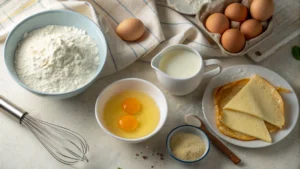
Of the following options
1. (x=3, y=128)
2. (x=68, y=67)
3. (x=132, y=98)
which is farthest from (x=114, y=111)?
(x=3, y=128)

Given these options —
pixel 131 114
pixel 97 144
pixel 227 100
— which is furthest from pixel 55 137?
pixel 227 100

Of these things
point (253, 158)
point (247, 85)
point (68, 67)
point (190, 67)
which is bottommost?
point (253, 158)

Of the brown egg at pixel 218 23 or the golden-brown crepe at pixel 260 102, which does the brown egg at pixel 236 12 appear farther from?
the golden-brown crepe at pixel 260 102

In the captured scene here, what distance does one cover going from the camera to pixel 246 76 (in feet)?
3.89

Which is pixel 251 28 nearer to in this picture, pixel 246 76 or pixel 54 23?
pixel 246 76

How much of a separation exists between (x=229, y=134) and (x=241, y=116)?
6 cm

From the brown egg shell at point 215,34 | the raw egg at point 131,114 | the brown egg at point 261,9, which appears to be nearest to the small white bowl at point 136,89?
the raw egg at point 131,114

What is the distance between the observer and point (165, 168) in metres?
1.05

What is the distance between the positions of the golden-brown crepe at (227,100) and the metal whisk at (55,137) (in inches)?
14.9

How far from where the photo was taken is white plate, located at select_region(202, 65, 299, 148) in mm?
1065

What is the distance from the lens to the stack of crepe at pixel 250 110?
1.07 metres

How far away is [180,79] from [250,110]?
215 mm

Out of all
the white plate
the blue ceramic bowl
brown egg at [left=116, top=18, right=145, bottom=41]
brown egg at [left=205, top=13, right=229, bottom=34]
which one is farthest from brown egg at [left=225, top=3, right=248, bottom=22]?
the blue ceramic bowl

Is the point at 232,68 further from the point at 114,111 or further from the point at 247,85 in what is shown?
the point at 114,111
